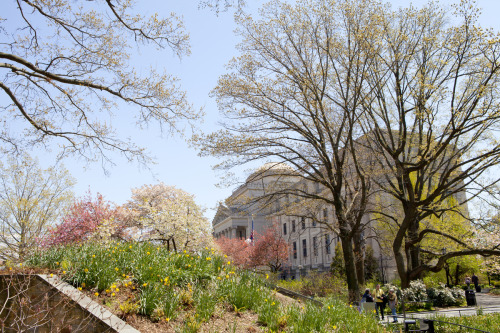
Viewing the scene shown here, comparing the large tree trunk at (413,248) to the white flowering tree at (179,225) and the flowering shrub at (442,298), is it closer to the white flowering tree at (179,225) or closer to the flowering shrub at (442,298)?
the flowering shrub at (442,298)

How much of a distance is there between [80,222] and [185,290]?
20654mm

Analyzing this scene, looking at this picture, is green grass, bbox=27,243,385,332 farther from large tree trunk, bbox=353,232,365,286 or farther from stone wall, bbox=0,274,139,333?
large tree trunk, bbox=353,232,365,286

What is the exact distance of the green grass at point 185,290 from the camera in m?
6.30

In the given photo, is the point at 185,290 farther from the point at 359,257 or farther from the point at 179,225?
the point at 359,257

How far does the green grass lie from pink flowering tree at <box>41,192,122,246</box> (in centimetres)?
1486

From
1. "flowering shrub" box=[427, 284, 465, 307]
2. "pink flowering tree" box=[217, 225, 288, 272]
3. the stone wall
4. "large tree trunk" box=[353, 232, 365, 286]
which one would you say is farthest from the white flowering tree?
"pink flowering tree" box=[217, 225, 288, 272]

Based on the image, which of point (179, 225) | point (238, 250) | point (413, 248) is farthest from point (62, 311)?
point (238, 250)

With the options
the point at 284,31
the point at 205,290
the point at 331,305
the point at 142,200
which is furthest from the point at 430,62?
the point at 142,200

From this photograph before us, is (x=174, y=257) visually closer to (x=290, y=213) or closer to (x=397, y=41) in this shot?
(x=290, y=213)

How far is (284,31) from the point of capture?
15.6m

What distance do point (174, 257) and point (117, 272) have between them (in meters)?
1.46

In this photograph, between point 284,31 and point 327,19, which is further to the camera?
point 284,31

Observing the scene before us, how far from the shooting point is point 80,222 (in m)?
25.5

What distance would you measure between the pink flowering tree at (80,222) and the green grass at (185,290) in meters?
14.9
